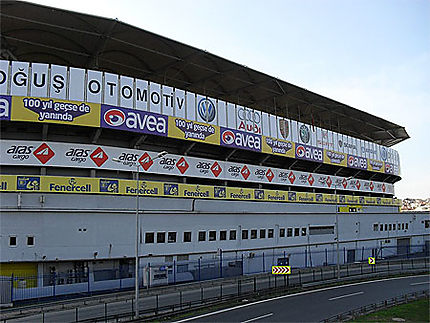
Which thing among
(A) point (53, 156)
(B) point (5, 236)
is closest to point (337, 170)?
(A) point (53, 156)

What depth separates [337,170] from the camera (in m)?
60.8

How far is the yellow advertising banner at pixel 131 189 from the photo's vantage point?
30422mm

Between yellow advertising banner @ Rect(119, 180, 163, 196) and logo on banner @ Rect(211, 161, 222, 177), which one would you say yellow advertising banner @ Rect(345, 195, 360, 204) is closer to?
logo on banner @ Rect(211, 161, 222, 177)

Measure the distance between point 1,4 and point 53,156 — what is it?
13.0 meters

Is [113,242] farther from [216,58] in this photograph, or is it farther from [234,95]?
[234,95]

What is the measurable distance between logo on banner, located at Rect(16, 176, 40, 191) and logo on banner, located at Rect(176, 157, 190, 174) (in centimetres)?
1343

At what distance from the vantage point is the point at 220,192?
42469mm

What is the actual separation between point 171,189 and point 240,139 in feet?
34.7

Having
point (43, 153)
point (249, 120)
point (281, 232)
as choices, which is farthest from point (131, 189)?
point (281, 232)

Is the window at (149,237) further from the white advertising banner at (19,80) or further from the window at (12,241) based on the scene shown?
the white advertising banner at (19,80)

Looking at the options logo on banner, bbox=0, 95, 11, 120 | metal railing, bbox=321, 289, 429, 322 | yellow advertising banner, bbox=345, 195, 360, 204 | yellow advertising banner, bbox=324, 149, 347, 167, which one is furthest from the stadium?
metal railing, bbox=321, 289, 429, 322

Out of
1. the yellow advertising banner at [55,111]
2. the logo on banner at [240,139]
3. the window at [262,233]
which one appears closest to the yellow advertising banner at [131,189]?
the window at [262,233]

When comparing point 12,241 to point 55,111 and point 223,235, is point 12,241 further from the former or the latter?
point 223,235

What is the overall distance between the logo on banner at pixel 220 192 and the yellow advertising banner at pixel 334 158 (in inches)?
800
